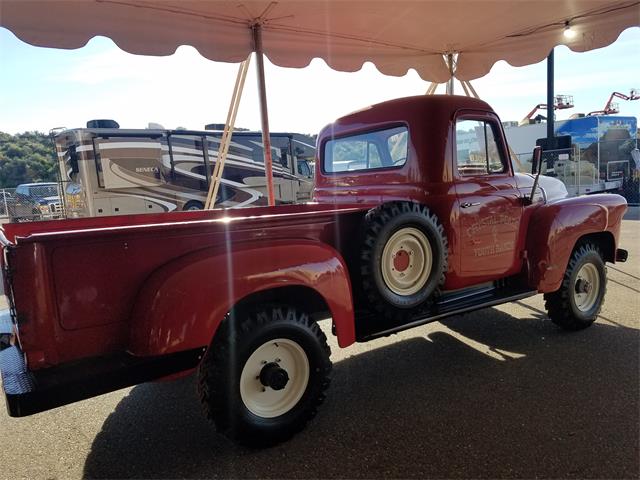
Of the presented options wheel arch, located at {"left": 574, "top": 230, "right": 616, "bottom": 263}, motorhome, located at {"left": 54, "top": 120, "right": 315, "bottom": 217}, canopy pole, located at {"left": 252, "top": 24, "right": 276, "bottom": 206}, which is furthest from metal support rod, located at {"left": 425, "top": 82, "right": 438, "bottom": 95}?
motorhome, located at {"left": 54, "top": 120, "right": 315, "bottom": 217}

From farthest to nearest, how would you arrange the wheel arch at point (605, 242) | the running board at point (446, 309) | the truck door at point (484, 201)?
the wheel arch at point (605, 242)
the truck door at point (484, 201)
the running board at point (446, 309)

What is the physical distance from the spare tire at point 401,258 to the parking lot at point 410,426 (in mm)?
692

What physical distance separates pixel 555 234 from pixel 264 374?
283cm

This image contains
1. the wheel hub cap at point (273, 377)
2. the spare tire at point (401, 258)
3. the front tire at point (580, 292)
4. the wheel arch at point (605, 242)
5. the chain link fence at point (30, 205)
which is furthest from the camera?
the chain link fence at point (30, 205)

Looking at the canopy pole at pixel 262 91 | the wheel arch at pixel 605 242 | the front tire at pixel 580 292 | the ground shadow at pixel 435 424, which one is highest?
the canopy pole at pixel 262 91

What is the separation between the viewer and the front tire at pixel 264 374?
233cm

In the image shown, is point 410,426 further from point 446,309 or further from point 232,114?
point 232,114

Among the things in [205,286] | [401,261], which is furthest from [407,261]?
[205,286]

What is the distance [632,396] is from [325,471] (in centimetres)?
215

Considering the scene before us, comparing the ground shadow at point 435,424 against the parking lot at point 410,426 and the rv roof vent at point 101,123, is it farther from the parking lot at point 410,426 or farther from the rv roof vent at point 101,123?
the rv roof vent at point 101,123

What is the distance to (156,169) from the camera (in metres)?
13.5

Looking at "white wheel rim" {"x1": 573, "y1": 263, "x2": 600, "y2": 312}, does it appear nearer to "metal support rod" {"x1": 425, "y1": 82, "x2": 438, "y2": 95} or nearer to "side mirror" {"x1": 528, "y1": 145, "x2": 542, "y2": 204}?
"side mirror" {"x1": 528, "y1": 145, "x2": 542, "y2": 204}

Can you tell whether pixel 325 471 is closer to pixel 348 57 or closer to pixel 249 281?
pixel 249 281

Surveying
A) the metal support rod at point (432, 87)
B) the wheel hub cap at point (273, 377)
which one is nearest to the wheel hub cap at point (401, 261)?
the wheel hub cap at point (273, 377)
